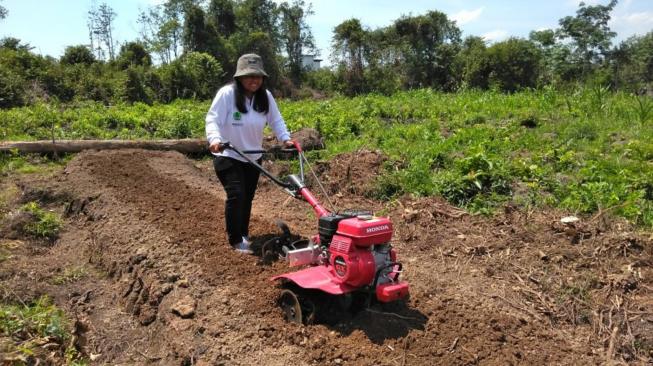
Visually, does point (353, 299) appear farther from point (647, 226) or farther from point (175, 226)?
point (647, 226)

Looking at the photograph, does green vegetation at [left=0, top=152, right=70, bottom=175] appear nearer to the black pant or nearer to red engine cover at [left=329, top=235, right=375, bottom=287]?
the black pant

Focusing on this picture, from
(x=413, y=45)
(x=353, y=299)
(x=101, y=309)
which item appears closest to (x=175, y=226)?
(x=101, y=309)

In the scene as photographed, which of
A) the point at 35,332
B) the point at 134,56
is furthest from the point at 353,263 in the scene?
the point at 134,56

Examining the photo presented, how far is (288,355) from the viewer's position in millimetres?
3641

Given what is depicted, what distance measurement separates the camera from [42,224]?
679cm

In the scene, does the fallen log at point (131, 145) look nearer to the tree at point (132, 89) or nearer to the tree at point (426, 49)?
the tree at point (132, 89)

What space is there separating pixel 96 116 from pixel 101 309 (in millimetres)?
10044

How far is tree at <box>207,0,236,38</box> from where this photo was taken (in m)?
39.0

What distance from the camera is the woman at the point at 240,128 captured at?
192 inches

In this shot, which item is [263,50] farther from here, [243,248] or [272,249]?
[272,249]

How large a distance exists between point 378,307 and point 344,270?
551mm

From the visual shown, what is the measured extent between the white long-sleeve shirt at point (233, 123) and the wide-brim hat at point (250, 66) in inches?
8.4

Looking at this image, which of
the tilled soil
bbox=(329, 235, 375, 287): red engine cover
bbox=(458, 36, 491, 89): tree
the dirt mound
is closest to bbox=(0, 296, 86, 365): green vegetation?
the tilled soil

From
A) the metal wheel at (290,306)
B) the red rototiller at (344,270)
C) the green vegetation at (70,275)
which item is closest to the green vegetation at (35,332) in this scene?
the green vegetation at (70,275)
